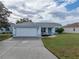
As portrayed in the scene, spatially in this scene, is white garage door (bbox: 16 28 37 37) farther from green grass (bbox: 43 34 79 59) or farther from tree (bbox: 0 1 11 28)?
green grass (bbox: 43 34 79 59)

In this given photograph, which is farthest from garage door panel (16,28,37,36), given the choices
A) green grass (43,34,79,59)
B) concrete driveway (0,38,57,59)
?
concrete driveway (0,38,57,59)

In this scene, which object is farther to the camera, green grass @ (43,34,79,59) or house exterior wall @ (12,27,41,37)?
house exterior wall @ (12,27,41,37)

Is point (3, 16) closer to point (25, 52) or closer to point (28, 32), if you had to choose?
point (28, 32)

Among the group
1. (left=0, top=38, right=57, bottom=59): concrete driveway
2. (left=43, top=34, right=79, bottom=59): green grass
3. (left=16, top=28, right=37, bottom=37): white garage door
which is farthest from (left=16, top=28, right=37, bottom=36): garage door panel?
(left=0, top=38, right=57, bottom=59): concrete driveway

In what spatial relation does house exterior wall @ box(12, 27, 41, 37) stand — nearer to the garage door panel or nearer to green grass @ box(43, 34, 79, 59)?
the garage door panel

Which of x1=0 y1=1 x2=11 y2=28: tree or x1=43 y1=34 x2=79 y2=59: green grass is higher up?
x1=0 y1=1 x2=11 y2=28: tree

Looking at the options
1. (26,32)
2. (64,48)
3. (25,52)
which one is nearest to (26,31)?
(26,32)

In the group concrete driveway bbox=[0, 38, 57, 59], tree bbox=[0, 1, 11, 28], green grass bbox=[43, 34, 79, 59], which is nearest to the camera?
concrete driveway bbox=[0, 38, 57, 59]

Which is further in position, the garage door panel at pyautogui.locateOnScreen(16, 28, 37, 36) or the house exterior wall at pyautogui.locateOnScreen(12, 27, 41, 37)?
the garage door panel at pyautogui.locateOnScreen(16, 28, 37, 36)

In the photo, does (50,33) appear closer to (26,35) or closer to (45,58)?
(26,35)

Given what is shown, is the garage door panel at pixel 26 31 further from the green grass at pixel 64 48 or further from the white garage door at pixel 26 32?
the green grass at pixel 64 48

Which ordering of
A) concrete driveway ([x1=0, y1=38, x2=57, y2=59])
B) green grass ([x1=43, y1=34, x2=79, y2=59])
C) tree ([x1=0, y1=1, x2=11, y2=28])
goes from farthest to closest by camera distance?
tree ([x1=0, y1=1, x2=11, y2=28]) → green grass ([x1=43, y1=34, x2=79, y2=59]) → concrete driveway ([x1=0, y1=38, x2=57, y2=59])

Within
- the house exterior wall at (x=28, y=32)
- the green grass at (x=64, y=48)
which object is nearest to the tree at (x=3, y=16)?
the house exterior wall at (x=28, y=32)

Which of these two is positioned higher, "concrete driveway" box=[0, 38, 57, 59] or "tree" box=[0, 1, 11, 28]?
"tree" box=[0, 1, 11, 28]
